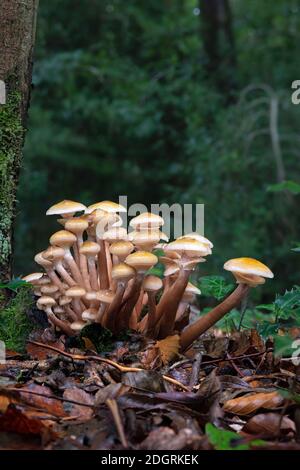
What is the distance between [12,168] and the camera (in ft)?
8.42

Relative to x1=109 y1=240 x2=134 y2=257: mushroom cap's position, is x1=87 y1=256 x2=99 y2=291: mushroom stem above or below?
below

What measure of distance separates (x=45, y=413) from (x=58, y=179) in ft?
30.5

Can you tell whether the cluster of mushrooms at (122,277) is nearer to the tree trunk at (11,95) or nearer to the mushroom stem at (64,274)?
the mushroom stem at (64,274)

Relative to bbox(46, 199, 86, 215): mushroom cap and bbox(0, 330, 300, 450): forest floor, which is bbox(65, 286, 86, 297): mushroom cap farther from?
bbox(46, 199, 86, 215): mushroom cap

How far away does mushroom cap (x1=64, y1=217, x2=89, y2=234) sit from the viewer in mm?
2459

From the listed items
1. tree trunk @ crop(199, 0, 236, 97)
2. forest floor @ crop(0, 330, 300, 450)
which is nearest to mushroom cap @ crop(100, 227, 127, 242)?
forest floor @ crop(0, 330, 300, 450)

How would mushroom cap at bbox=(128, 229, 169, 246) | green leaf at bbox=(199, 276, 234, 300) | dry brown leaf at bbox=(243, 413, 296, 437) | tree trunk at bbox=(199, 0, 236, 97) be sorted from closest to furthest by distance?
dry brown leaf at bbox=(243, 413, 296, 437) → mushroom cap at bbox=(128, 229, 169, 246) → green leaf at bbox=(199, 276, 234, 300) → tree trunk at bbox=(199, 0, 236, 97)

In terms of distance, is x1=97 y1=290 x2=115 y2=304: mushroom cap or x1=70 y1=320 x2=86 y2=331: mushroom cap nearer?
x1=97 y1=290 x2=115 y2=304: mushroom cap

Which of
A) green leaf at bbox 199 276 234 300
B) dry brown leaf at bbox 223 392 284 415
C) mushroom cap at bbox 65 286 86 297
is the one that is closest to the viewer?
dry brown leaf at bbox 223 392 284 415

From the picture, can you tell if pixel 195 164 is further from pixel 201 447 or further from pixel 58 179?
pixel 201 447

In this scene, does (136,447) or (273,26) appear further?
(273,26)

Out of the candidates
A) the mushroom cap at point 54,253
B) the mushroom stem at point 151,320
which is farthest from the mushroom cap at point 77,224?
the mushroom stem at point 151,320
